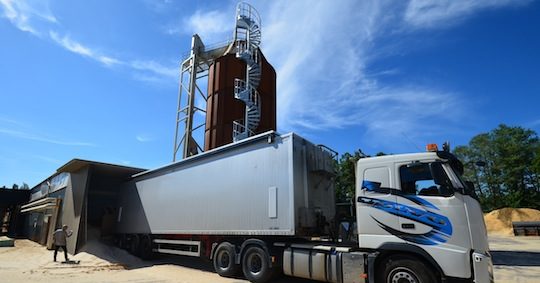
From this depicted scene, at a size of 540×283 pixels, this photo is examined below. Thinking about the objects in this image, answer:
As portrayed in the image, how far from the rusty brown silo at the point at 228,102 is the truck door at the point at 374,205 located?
16778mm

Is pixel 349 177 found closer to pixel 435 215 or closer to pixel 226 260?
pixel 226 260

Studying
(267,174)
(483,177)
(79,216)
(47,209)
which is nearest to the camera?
(267,174)

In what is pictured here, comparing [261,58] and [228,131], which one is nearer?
[228,131]

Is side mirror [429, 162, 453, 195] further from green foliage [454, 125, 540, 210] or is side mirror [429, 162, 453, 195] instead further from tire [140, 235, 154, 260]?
green foliage [454, 125, 540, 210]

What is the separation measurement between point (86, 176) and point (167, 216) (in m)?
5.79

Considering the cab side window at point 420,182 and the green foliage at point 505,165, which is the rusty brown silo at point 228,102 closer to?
the cab side window at point 420,182

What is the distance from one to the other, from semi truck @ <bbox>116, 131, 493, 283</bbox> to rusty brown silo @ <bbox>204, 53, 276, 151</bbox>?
417 inches

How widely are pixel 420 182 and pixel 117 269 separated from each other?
10.2 metres

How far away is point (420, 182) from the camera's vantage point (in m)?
6.63

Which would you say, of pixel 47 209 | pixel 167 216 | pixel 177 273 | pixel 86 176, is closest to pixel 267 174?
pixel 177 273

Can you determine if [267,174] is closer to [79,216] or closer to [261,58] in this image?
[79,216]

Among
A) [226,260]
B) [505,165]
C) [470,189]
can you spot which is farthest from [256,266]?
[505,165]

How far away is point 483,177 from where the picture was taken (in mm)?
60719

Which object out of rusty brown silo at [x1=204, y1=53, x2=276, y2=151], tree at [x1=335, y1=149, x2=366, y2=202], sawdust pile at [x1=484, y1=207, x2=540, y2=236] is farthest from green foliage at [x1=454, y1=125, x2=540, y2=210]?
tree at [x1=335, y1=149, x2=366, y2=202]
